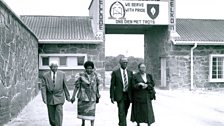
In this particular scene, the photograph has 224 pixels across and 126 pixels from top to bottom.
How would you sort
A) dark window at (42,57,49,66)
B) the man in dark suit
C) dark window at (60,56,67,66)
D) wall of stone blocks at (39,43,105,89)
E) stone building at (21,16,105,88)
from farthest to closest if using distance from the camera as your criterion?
1. dark window at (60,56,67,66)
2. dark window at (42,57,49,66)
3. wall of stone blocks at (39,43,105,89)
4. stone building at (21,16,105,88)
5. the man in dark suit

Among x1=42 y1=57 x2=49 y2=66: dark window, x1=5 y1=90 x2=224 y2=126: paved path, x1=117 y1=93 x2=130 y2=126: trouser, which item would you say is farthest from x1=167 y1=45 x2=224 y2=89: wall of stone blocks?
x1=117 y1=93 x2=130 y2=126: trouser

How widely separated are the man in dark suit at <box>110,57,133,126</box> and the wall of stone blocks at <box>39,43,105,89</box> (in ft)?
38.0

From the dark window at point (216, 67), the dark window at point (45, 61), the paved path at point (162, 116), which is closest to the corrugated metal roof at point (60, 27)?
the dark window at point (45, 61)

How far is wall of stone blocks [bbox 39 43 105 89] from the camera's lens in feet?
64.3

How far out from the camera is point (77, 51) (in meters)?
19.8

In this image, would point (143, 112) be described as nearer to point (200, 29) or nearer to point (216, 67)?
point (216, 67)

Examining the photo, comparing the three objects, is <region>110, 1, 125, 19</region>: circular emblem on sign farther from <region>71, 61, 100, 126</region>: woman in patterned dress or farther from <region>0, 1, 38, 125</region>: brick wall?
<region>71, 61, 100, 126</region>: woman in patterned dress

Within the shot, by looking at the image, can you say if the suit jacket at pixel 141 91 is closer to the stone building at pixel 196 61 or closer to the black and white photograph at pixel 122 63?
the black and white photograph at pixel 122 63

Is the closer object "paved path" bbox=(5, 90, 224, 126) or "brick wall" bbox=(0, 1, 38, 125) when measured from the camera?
"brick wall" bbox=(0, 1, 38, 125)

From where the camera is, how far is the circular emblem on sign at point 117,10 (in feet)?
65.6

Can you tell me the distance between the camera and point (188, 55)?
20531 mm

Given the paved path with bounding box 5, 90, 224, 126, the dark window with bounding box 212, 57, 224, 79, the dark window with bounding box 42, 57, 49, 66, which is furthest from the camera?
the dark window with bounding box 212, 57, 224, 79

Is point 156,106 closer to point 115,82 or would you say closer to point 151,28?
point 115,82

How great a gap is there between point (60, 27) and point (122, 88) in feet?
44.9
